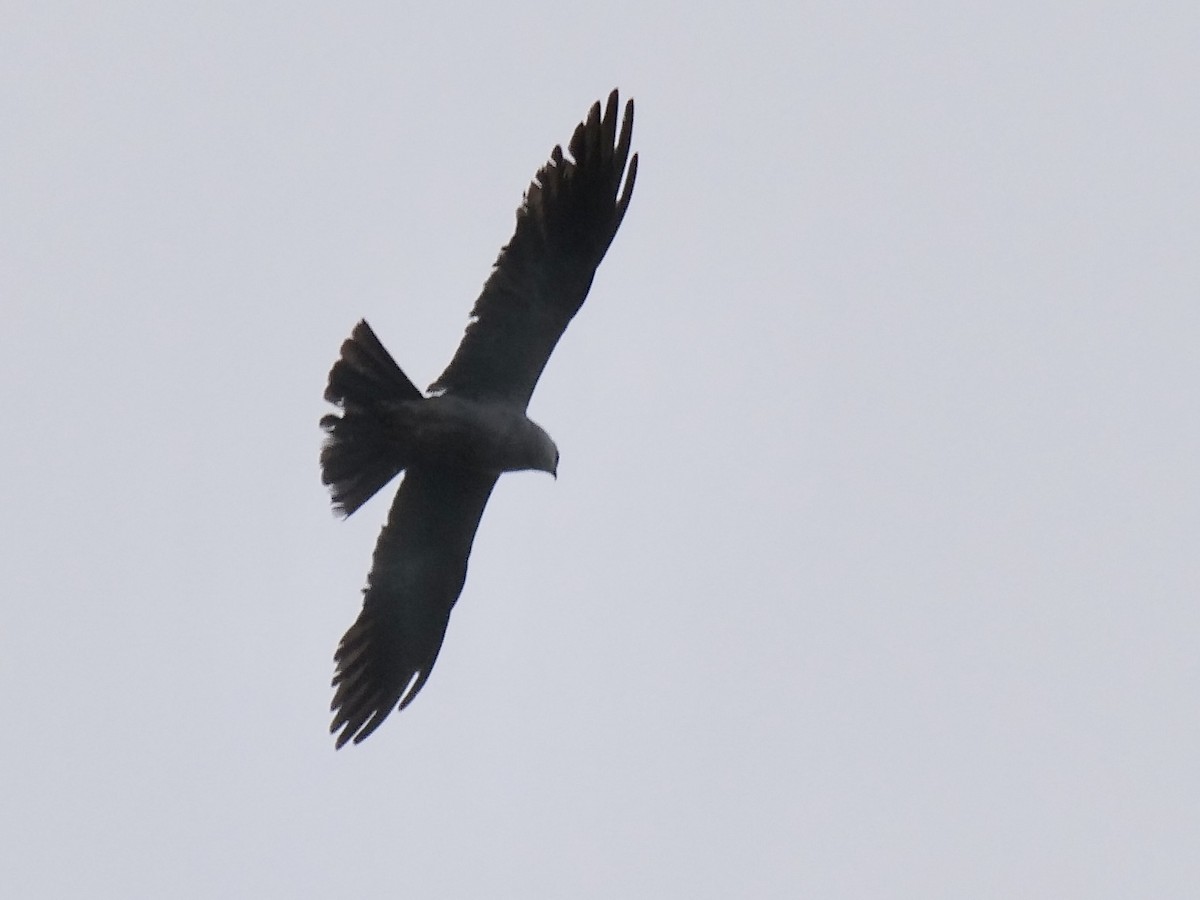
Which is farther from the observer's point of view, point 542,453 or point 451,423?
point 542,453

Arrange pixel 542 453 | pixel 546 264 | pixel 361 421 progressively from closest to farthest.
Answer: pixel 546 264 → pixel 361 421 → pixel 542 453

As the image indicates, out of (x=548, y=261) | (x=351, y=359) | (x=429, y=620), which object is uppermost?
(x=548, y=261)

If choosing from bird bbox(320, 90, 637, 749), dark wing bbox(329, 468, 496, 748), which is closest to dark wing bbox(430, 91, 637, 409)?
bird bbox(320, 90, 637, 749)

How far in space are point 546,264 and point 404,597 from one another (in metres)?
2.22

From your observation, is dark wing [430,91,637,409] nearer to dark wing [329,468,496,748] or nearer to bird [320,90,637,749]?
bird [320,90,637,749]

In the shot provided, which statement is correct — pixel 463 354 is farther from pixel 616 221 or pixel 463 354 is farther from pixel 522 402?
pixel 616 221

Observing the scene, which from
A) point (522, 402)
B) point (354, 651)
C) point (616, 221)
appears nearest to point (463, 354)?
point (522, 402)

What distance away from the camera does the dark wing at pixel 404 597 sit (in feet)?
38.0

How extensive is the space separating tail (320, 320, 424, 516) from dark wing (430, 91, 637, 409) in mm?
369

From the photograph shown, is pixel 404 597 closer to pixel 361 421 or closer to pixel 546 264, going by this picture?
pixel 361 421

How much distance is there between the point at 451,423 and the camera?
11125mm

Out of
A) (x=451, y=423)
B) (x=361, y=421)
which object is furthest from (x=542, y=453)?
(x=361, y=421)

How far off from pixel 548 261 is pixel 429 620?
233 centimetres

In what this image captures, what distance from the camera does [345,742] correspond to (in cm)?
1152
